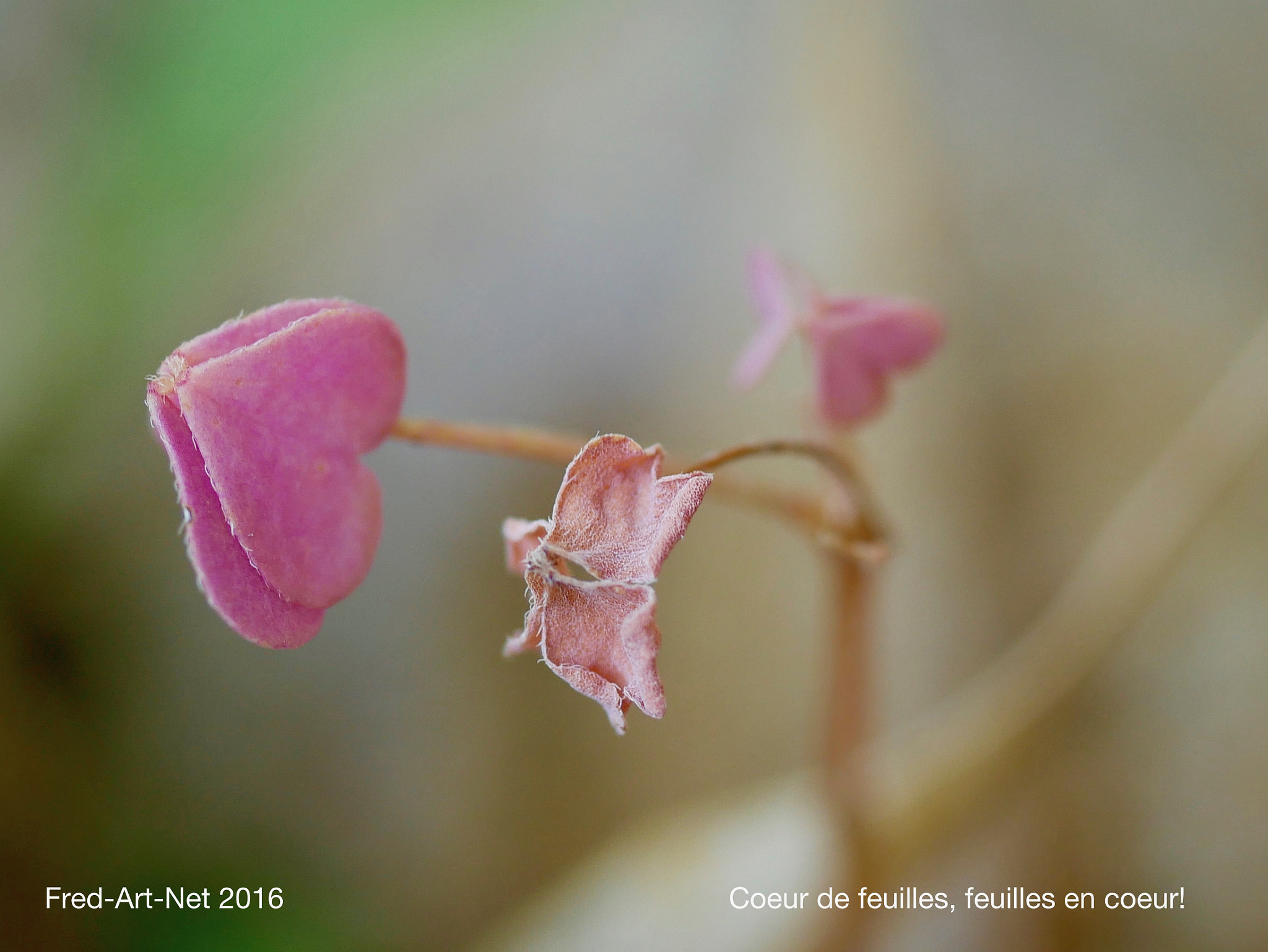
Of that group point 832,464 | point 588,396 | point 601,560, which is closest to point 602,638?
point 601,560

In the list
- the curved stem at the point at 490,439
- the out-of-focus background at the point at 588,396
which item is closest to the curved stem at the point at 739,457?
the curved stem at the point at 490,439

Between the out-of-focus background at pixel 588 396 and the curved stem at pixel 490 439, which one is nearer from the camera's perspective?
the curved stem at pixel 490 439

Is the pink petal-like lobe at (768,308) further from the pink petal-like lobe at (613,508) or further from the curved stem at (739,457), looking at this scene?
the pink petal-like lobe at (613,508)

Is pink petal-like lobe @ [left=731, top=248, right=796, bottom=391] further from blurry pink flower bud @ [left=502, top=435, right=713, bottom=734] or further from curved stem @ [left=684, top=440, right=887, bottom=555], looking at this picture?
blurry pink flower bud @ [left=502, top=435, right=713, bottom=734]

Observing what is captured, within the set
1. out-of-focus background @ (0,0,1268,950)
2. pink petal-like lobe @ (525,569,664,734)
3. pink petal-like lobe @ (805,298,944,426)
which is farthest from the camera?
out-of-focus background @ (0,0,1268,950)

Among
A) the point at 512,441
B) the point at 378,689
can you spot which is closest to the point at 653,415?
the point at 378,689

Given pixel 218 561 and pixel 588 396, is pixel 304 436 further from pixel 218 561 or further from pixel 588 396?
pixel 588 396

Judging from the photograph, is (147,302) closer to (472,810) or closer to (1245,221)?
(472,810)

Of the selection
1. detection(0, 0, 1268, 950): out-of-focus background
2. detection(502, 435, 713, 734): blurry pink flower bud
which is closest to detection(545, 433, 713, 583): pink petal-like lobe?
detection(502, 435, 713, 734): blurry pink flower bud
